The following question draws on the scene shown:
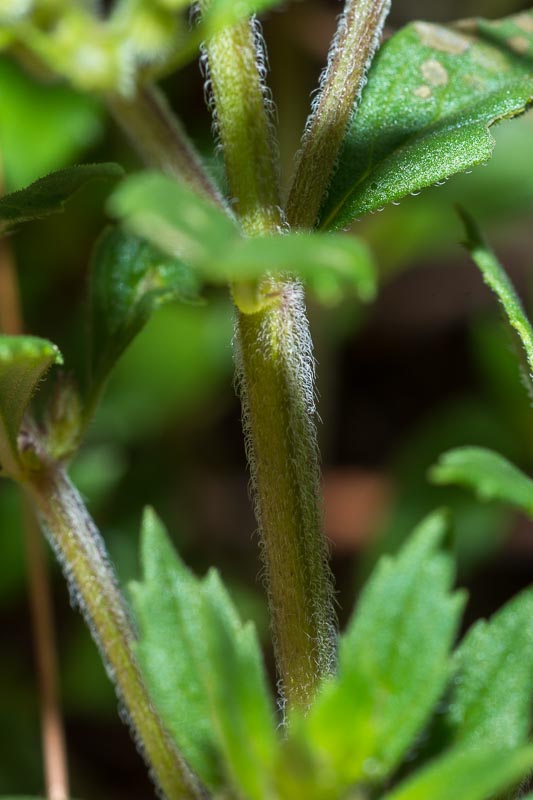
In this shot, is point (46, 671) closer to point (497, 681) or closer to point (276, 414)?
point (276, 414)

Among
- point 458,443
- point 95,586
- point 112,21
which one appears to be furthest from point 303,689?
point 458,443

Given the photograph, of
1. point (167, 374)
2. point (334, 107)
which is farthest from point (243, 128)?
point (167, 374)

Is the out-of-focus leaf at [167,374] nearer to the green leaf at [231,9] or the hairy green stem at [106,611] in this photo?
the hairy green stem at [106,611]

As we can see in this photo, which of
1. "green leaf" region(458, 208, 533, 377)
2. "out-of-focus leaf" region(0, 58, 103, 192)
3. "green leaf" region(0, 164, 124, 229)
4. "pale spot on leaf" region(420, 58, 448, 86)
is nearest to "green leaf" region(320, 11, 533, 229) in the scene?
"pale spot on leaf" region(420, 58, 448, 86)

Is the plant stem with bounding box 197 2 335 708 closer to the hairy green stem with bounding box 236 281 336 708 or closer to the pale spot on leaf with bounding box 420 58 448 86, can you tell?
the hairy green stem with bounding box 236 281 336 708

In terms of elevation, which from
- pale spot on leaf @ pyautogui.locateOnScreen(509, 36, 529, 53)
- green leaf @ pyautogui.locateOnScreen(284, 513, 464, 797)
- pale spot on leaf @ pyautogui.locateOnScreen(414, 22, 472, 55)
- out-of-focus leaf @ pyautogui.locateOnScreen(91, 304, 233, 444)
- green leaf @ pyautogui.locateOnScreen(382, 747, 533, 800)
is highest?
out-of-focus leaf @ pyautogui.locateOnScreen(91, 304, 233, 444)

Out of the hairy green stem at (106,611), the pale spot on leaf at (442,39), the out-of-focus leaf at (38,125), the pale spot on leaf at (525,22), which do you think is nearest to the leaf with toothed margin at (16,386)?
the hairy green stem at (106,611)
